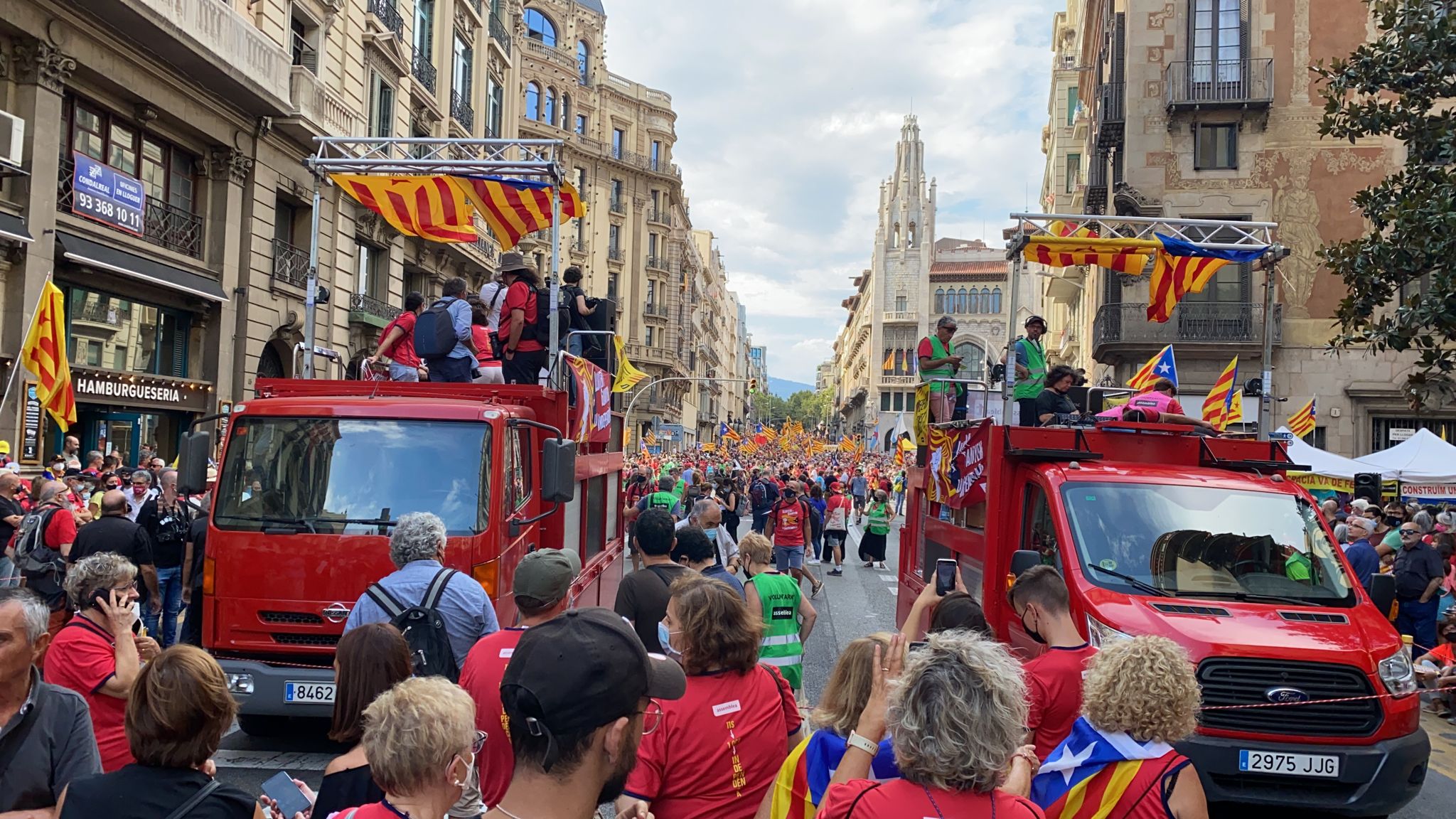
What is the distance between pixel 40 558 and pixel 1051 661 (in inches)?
342

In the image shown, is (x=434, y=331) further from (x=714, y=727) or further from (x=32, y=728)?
(x=714, y=727)

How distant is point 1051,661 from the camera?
4422mm

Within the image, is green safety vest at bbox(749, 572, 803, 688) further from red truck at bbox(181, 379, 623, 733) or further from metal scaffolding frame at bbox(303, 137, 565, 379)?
metal scaffolding frame at bbox(303, 137, 565, 379)

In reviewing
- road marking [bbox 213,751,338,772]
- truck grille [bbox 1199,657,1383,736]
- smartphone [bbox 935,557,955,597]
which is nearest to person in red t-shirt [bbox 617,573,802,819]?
smartphone [bbox 935,557,955,597]

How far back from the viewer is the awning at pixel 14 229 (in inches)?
589

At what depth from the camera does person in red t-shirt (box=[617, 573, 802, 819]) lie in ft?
11.5

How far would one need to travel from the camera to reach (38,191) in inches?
620

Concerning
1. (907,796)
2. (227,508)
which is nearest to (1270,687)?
(907,796)

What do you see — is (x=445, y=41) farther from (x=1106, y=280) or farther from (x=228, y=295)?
(x=1106, y=280)

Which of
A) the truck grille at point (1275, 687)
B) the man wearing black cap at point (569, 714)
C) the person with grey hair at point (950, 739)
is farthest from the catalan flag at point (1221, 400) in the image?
the man wearing black cap at point (569, 714)

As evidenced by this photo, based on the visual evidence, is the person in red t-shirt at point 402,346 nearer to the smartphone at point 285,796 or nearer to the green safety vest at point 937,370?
the green safety vest at point 937,370


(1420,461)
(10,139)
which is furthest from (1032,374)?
(10,139)

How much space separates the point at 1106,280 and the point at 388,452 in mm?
26815

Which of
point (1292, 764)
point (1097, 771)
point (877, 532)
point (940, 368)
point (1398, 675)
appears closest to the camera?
point (1097, 771)
